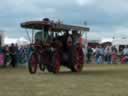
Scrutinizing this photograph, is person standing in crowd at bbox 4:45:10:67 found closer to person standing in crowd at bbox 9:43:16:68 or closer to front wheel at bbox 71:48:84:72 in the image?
person standing in crowd at bbox 9:43:16:68

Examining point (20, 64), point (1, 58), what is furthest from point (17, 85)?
point (20, 64)

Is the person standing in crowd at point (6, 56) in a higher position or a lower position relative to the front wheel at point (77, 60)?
lower

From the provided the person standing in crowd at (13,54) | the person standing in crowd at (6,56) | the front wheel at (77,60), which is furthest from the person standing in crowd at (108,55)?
the front wheel at (77,60)

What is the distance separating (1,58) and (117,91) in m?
19.6

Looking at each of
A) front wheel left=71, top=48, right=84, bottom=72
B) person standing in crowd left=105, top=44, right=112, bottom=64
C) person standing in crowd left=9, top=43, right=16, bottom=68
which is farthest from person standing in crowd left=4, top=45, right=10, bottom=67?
person standing in crowd left=105, top=44, right=112, bottom=64

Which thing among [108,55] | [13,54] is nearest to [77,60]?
[13,54]

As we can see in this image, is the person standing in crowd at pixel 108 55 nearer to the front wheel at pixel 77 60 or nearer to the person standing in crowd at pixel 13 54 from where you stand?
the person standing in crowd at pixel 13 54

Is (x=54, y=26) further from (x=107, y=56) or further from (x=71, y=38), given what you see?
(x=107, y=56)

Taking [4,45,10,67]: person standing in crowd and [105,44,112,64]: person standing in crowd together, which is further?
[105,44,112,64]: person standing in crowd

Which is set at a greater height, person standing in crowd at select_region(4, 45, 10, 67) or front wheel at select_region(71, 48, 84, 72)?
front wheel at select_region(71, 48, 84, 72)

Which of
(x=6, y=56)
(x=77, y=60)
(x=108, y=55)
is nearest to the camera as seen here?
(x=77, y=60)

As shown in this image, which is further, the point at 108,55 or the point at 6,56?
the point at 108,55

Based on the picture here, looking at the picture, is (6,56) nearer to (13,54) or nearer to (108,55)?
(13,54)

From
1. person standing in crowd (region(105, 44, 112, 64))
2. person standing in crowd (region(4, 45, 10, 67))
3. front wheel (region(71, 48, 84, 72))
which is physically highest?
front wheel (region(71, 48, 84, 72))
